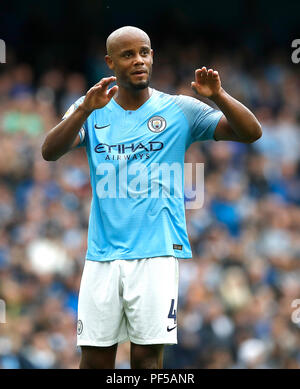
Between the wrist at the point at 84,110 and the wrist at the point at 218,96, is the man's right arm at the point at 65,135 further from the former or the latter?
the wrist at the point at 218,96

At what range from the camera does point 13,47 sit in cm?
1365

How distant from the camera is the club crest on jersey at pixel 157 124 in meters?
5.05

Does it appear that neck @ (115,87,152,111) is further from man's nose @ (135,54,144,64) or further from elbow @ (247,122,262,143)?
elbow @ (247,122,262,143)

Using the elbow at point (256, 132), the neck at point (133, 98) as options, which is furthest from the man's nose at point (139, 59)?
the elbow at point (256, 132)

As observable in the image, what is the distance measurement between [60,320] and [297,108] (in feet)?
20.2

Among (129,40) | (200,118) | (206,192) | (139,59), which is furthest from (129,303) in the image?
(206,192)

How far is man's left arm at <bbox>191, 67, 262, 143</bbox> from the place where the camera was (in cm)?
478

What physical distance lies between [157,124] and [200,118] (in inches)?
10.7

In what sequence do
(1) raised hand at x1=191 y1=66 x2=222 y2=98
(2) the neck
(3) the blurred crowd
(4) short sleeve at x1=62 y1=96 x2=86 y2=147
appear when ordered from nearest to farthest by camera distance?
1. (1) raised hand at x1=191 y1=66 x2=222 y2=98
2. (4) short sleeve at x1=62 y1=96 x2=86 y2=147
3. (2) the neck
4. (3) the blurred crowd

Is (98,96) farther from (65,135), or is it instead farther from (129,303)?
(129,303)

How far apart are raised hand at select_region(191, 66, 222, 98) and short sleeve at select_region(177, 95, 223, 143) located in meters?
0.28

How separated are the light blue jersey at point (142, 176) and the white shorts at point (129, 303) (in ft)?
0.25

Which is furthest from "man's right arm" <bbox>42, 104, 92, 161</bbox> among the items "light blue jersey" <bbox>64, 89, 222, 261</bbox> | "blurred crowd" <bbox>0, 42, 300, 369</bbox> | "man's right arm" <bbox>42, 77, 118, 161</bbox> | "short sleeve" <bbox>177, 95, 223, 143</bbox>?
"blurred crowd" <bbox>0, 42, 300, 369</bbox>
